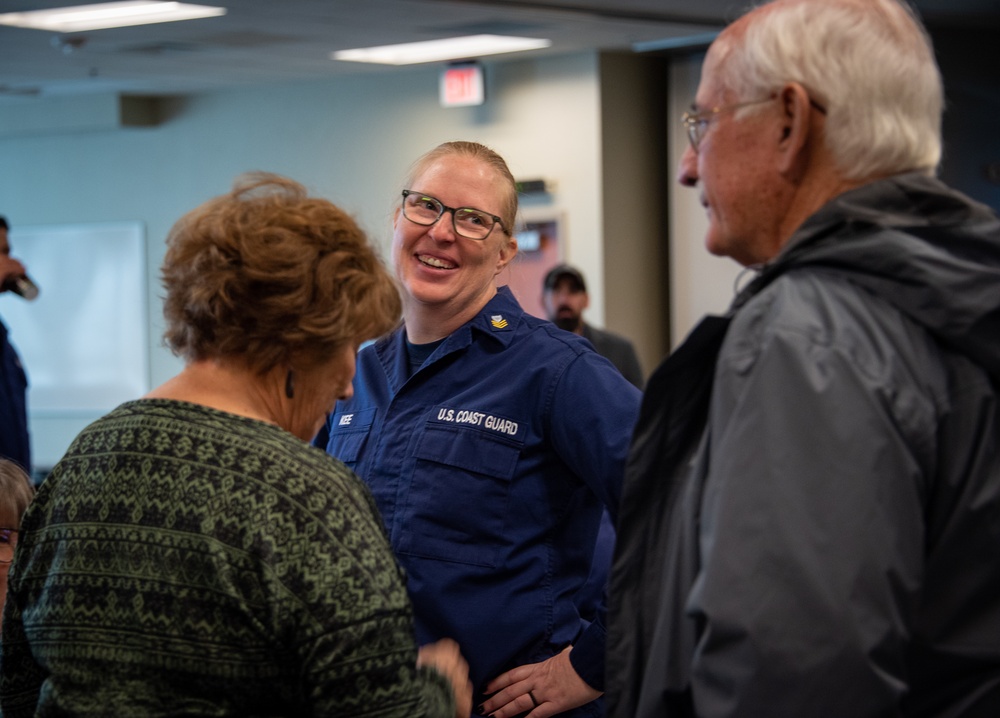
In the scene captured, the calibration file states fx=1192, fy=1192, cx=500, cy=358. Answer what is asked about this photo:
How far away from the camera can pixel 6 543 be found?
92.7 inches

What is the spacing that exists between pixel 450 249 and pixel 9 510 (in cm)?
103

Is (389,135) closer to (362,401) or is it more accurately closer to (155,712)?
(362,401)

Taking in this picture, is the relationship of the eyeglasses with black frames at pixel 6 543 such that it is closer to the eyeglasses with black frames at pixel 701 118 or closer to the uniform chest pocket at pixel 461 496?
the uniform chest pocket at pixel 461 496

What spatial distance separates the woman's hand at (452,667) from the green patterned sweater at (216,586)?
0.48 feet

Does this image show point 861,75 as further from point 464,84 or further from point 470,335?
point 464,84

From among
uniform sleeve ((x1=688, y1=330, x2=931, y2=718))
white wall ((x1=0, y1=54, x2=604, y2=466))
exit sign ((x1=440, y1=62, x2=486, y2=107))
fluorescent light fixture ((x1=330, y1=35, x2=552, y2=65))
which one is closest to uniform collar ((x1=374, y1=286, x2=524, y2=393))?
uniform sleeve ((x1=688, y1=330, x2=931, y2=718))

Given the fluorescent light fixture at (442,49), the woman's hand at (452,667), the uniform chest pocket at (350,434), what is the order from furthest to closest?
the fluorescent light fixture at (442,49) < the uniform chest pocket at (350,434) < the woman's hand at (452,667)

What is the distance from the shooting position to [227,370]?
4.91ft

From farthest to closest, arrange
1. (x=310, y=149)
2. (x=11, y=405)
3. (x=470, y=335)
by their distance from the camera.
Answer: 1. (x=310, y=149)
2. (x=11, y=405)
3. (x=470, y=335)

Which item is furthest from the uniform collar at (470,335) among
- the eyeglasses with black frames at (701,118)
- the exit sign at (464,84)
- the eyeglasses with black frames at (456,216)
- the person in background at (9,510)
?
the exit sign at (464,84)

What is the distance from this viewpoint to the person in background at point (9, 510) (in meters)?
2.34

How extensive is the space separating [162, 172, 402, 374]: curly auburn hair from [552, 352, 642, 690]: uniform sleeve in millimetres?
528

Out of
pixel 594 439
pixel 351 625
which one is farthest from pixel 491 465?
pixel 351 625

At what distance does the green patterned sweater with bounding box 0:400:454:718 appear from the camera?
1.36 m
